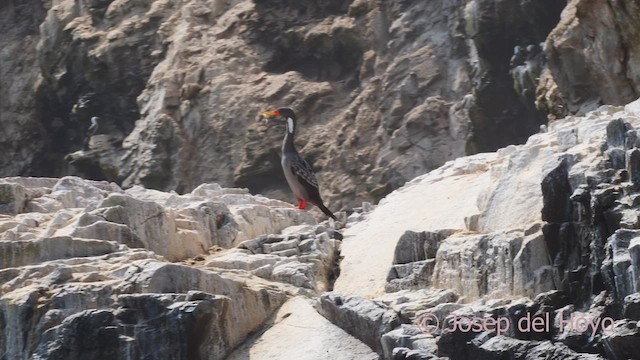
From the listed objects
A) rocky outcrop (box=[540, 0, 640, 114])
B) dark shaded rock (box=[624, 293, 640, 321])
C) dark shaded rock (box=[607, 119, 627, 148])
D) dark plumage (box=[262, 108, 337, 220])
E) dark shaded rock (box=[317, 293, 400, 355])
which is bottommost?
dark shaded rock (box=[624, 293, 640, 321])

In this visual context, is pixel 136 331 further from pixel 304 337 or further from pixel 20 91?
pixel 20 91

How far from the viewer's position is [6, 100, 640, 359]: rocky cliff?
13547mm

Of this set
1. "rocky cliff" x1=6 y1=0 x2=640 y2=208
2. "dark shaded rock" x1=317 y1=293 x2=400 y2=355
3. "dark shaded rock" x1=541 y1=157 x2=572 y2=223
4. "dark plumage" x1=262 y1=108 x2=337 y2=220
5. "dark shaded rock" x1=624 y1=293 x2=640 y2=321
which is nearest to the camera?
"dark shaded rock" x1=624 y1=293 x2=640 y2=321

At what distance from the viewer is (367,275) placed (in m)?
17.8

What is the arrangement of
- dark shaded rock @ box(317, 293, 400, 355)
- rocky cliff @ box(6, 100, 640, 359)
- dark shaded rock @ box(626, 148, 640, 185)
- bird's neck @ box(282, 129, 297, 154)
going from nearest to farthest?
rocky cliff @ box(6, 100, 640, 359) < dark shaded rock @ box(626, 148, 640, 185) < dark shaded rock @ box(317, 293, 400, 355) < bird's neck @ box(282, 129, 297, 154)

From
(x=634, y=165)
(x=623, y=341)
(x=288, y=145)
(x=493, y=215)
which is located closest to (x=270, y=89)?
(x=288, y=145)

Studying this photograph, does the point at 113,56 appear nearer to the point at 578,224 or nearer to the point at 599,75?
the point at 599,75

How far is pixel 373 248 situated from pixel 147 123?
19773 mm

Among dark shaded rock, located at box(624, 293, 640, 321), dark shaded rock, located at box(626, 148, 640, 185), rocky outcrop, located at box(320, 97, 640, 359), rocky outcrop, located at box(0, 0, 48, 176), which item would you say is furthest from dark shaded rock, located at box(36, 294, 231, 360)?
rocky outcrop, located at box(0, 0, 48, 176)

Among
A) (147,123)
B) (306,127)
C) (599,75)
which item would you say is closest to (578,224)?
(599,75)

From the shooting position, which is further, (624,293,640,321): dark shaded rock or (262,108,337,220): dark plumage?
(262,108,337,220): dark plumage

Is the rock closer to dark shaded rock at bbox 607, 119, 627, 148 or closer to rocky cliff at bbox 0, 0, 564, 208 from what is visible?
dark shaded rock at bbox 607, 119, 627, 148

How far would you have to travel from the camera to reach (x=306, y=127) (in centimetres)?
3638

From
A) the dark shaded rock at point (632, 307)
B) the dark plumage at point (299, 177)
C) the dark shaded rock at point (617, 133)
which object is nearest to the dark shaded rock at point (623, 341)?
the dark shaded rock at point (632, 307)
